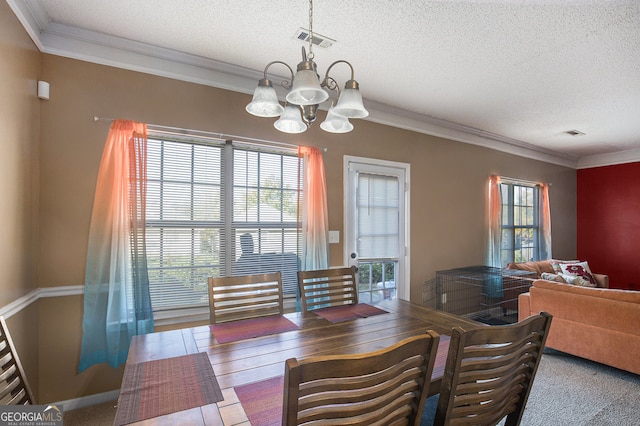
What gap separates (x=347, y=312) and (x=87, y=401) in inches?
80.7

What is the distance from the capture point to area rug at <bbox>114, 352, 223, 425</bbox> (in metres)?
1.05

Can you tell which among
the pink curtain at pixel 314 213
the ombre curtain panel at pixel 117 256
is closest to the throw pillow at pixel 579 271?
the pink curtain at pixel 314 213

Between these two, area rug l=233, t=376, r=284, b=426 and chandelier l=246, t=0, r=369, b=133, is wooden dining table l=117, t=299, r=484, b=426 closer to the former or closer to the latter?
area rug l=233, t=376, r=284, b=426

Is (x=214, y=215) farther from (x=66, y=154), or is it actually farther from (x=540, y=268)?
(x=540, y=268)

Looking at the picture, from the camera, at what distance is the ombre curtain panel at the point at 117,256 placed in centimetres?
231

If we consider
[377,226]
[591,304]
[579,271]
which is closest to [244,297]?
[377,226]

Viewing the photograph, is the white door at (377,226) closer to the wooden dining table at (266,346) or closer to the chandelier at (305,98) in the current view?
the wooden dining table at (266,346)

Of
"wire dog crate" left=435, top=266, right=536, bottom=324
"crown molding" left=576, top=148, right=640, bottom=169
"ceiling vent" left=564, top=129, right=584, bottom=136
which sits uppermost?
"ceiling vent" left=564, top=129, right=584, bottom=136

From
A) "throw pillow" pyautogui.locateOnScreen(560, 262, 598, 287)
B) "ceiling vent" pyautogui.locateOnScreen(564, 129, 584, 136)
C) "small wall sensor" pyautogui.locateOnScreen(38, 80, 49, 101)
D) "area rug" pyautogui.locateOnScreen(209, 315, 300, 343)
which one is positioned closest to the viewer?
"area rug" pyautogui.locateOnScreen(209, 315, 300, 343)

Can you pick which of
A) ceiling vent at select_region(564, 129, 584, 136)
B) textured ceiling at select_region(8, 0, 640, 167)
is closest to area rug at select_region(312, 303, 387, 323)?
textured ceiling at select_region(8, 0, 640, 167)

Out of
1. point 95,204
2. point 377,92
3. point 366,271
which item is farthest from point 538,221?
point 95,204

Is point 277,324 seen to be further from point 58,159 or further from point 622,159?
point 622,159

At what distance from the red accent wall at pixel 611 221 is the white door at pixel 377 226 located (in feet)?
15.6

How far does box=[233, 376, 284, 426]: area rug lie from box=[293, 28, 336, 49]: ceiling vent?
2.20m
